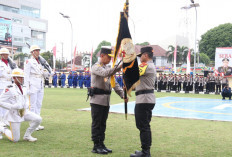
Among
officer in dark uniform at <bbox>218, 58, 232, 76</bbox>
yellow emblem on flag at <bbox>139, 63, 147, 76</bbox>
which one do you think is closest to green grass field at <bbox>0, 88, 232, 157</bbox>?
yellow emblem on flag at <bbox>139, 63, 147, 76</bbox>

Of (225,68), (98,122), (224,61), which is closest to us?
(98,122)

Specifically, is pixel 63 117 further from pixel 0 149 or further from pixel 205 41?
pixel 205 41

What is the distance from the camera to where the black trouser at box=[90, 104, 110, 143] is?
5.42 meters

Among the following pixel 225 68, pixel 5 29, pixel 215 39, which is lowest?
pixel 225 68

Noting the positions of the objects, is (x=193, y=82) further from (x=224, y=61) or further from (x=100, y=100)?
(x=100, y=100)

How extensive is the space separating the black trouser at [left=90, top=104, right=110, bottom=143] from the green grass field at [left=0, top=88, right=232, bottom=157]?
33 cm

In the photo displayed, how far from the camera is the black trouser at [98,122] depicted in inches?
213

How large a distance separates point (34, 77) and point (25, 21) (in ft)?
263

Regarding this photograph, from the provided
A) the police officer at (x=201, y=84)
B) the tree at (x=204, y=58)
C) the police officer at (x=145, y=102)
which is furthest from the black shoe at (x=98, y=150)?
the tree at (x=204, y=58)

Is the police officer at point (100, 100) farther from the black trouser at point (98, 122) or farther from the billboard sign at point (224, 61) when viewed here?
the billboard sign at point (224, 61)

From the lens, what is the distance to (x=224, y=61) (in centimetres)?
2736

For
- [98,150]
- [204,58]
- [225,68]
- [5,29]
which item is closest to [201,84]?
[225,68]

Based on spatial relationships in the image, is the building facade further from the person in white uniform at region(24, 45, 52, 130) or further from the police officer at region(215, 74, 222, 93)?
the person in white uniform at region(24, 45, 52, 130)

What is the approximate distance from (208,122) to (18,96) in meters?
5.90
